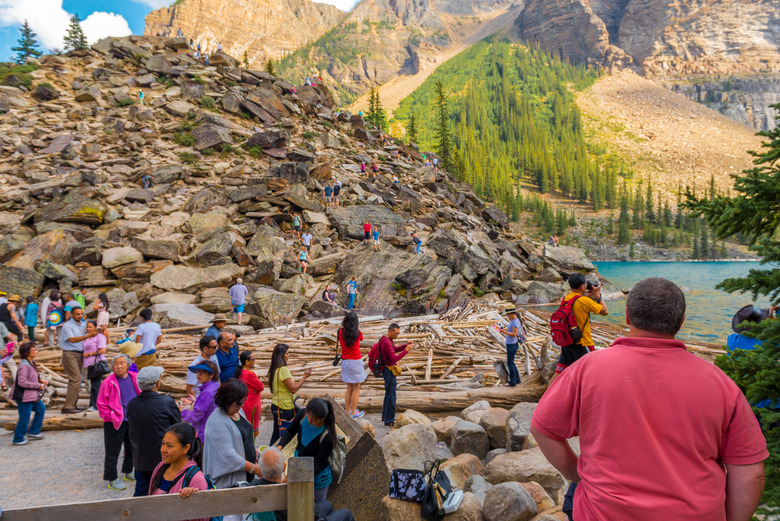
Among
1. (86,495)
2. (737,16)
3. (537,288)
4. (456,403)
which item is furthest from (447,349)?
(737,16)

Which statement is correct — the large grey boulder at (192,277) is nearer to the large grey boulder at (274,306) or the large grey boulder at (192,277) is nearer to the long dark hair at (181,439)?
the large grey boulder at (274,306)

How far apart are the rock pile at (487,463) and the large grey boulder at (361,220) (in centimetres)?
1809

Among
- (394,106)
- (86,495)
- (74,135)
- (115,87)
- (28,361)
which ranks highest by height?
(394,106)

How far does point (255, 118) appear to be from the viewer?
1435 inches

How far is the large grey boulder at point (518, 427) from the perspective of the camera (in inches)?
242

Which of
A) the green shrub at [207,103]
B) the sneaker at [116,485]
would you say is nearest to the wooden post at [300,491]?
the sneaker at [116,485]

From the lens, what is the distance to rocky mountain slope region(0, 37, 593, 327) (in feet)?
60.5

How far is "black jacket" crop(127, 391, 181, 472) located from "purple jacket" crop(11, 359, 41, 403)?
12.9 ft

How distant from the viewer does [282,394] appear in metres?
5.96

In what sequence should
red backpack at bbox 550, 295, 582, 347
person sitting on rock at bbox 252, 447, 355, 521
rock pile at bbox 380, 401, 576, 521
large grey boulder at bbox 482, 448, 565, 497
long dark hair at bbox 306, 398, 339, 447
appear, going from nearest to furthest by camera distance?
1. person sitting on rock at bbox 252, 447, 355, 521
2. long dark hair at bbox 306, 398, 339, 447
3. rock pile at bbox 380, 401, 576, 521
4. large grey boulder at bbox 482, 448, 565, 497
5. red backpack at bbox 550, 295, 582, 347

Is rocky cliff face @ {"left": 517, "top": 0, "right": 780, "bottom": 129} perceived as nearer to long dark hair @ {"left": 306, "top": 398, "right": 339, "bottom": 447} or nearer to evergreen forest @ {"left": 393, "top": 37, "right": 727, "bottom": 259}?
evergreen forest @ {"left": 393, "top": 37, "right": 727, "bottom": 259}

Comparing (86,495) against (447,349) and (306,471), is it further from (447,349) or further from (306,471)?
(447,349)

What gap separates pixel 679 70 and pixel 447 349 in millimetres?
229727

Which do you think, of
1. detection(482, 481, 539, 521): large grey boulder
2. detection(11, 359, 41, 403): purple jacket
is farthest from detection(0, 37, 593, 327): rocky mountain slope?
detection(482, 481, 539, 521): large grey boulder
